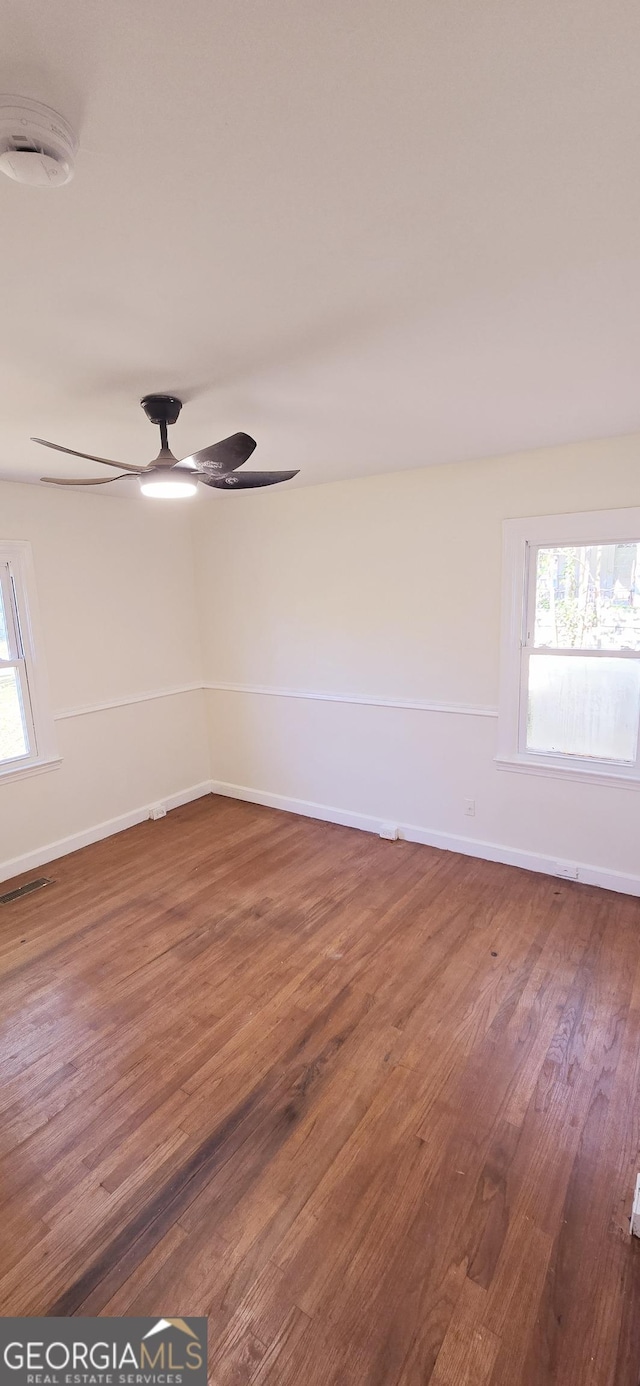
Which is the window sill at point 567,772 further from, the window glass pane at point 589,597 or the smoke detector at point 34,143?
the smoke detector at point 34,143

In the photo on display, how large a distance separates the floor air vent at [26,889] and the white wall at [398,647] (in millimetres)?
1770

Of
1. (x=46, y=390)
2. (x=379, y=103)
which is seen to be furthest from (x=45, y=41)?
(x=46, y=390)

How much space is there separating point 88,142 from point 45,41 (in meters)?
0.17

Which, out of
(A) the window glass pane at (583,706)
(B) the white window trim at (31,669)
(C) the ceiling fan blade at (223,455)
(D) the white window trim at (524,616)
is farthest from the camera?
(B) the white window trim at (31,669)

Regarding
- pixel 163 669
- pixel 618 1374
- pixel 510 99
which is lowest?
pixel 618 1374

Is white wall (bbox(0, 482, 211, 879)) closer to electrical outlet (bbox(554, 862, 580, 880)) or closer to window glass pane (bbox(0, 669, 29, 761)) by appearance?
window glass pane (bbox(0, 669, 29, 761))

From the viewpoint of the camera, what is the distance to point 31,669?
3.73 m

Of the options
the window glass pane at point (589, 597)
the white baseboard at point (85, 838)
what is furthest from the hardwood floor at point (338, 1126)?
the window glass pane at point (589, 597)

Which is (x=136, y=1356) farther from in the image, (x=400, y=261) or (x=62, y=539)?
(x=62, y=539)

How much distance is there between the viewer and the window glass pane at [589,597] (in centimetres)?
300

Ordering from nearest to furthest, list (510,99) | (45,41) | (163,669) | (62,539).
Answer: (45,41) < (510,99) < (62,539) < (163,669)

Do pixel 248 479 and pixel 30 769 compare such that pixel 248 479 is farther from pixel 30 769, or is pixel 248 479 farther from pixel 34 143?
pixel 30 769

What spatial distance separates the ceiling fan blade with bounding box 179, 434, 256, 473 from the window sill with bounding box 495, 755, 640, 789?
7.90ft

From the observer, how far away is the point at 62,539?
3809 mm
